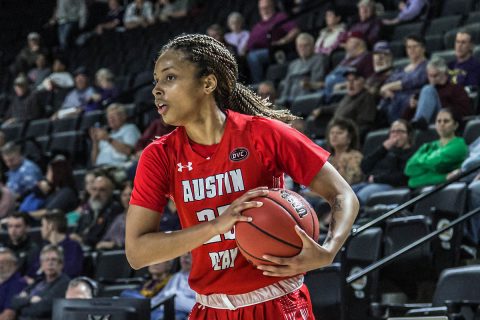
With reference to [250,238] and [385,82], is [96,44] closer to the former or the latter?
[385,82]

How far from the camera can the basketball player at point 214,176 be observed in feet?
10.0

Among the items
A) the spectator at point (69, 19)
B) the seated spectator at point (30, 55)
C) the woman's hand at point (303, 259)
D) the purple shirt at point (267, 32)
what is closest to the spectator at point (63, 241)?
the purple shirt at point (267, 32)

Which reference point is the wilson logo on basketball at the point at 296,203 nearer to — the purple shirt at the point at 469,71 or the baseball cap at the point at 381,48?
the purple shirt at the point at 469,71

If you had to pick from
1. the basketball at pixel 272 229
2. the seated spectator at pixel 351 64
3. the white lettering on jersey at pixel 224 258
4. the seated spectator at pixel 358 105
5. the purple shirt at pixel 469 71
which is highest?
the seated spectator at pixel 351 64

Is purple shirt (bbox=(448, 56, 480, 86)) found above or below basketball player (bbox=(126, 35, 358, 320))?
above

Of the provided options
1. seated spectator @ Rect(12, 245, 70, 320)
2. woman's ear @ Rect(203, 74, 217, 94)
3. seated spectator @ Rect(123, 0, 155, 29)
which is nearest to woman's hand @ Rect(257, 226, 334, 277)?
woman's ear @ Rect(203, 74, 217, 94)

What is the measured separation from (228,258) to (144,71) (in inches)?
423

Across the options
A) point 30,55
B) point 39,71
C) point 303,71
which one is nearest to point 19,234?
point 303,71

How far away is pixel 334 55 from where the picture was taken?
10.3 meters

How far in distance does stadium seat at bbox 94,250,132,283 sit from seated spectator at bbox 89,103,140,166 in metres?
2.60

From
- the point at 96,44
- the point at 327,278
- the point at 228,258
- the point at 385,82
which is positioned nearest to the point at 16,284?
the point at 327,278

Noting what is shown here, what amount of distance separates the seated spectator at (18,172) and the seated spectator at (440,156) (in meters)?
5.09

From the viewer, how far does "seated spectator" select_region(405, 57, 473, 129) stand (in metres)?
7.82

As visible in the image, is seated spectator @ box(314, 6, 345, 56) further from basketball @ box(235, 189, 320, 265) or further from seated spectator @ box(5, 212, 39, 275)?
basketball @ box(235, 189, 320, 265)
